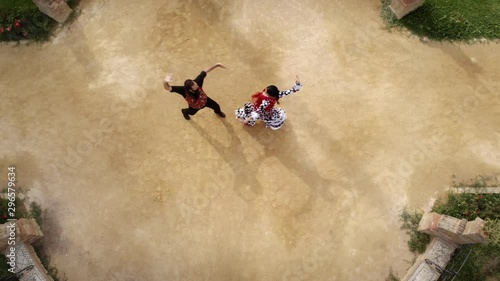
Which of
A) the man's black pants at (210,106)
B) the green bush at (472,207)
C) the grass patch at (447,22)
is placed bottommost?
the green bush at (472,207)

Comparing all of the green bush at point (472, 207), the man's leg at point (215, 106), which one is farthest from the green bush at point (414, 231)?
the man's leg at point (215, 106)

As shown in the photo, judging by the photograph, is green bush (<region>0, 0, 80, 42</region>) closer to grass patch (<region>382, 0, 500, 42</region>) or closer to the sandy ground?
the sandy ground

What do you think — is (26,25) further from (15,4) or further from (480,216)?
(480,216)

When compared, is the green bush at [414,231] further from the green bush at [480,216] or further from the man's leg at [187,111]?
the man's leg at [187,111]

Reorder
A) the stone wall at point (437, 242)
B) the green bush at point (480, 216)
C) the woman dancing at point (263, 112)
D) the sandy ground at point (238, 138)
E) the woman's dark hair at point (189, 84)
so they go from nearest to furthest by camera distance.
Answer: the woman's dark hair at point (189, 84)
the stone wall at point (437, 242)
the woman dancing at point (263, 112)
the green bush at point (480, 216)
the sandy ground at point (238, 138)

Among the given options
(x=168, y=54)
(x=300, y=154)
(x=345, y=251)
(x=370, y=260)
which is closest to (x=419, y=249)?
(x=370, y=260)

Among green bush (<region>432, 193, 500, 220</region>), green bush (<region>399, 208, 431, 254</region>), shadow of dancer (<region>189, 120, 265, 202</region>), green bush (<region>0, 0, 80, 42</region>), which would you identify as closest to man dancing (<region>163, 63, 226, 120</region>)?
shadow of dancer (<region>189, 120, 265, 202</region>)

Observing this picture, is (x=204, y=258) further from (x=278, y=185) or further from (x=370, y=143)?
(x=370, y=143)
